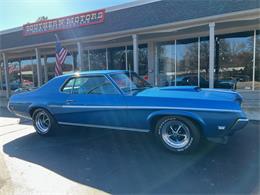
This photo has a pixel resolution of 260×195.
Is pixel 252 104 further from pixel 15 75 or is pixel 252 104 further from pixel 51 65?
pixel 15 75

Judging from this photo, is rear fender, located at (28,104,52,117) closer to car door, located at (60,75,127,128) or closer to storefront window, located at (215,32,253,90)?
car door, located at (60,75,127,128)

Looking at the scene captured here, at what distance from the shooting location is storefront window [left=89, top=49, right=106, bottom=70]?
15125 mm

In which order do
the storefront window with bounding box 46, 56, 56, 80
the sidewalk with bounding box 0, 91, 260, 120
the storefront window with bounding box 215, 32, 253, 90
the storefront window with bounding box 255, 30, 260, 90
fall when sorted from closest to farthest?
the sidewalk with bounding box 0, 91, 260, 120, the storefront window with bounding box 255, 30, 260, 90, the storefront window with bounding box 215, 32, 253, 90, the storefront window with bounding box 46, 56, 56, 80

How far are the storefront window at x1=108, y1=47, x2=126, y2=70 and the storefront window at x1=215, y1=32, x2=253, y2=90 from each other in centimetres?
547

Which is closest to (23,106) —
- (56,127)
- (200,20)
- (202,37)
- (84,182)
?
(56,127)

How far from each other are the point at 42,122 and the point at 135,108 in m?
2.78

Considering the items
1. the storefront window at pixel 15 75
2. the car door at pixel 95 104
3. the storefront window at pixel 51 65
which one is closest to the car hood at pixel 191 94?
the car door at pixel 95 104

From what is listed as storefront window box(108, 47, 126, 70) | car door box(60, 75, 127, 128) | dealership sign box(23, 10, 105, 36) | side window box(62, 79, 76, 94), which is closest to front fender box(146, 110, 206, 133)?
car door box(60, 75, 127, 128)

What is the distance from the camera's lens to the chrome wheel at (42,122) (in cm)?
584

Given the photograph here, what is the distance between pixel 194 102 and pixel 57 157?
8.87 feet

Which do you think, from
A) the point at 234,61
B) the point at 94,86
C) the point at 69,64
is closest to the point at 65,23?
the point at 69,64

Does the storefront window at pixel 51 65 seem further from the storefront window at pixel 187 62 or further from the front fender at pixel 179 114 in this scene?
the front fender at pixel 179 114

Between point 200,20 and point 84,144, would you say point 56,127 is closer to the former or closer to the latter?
point 84,144

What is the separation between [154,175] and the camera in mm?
3527
